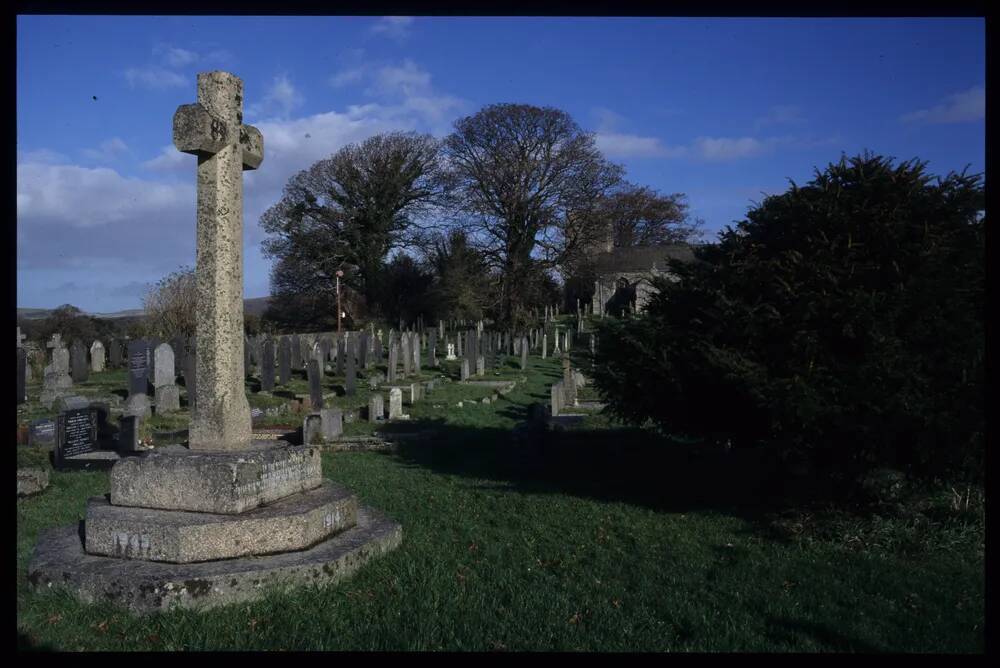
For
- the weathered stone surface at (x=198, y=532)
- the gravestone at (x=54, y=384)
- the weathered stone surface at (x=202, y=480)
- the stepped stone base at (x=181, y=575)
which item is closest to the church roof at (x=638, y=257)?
the gravestone at (x=54, y=384)

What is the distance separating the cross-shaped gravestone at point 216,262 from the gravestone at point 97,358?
2206 centimetres

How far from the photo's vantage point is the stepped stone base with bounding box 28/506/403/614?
4.63 meters

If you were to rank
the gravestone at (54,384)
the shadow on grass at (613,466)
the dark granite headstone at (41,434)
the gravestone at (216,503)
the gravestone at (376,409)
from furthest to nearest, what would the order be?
the gravestone at (54,384) → the gravestone at (376,409) → the dark granite headstone at (41,434) → the shadow on grass at (613,466) → the gravestone at (216,503)

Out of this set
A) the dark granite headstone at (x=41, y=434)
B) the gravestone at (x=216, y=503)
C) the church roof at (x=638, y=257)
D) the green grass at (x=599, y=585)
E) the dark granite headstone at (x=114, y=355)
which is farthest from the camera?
the church roof at (x=638, y=257)

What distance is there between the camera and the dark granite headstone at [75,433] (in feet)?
33.6

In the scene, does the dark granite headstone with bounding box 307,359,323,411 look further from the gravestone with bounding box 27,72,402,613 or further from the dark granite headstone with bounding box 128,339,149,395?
the gravestone with bounding box 27,72,402,613

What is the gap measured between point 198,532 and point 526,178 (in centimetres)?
3498

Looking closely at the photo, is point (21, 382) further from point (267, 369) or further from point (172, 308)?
point (172, 308)

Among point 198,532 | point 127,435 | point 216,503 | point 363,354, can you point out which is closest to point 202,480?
point 216,503

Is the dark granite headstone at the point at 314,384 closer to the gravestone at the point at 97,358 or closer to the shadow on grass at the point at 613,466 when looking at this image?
the shadow on grass at the point at 613,466

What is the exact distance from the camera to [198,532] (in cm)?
500

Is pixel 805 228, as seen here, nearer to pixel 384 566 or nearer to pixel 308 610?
pixel 384 566
